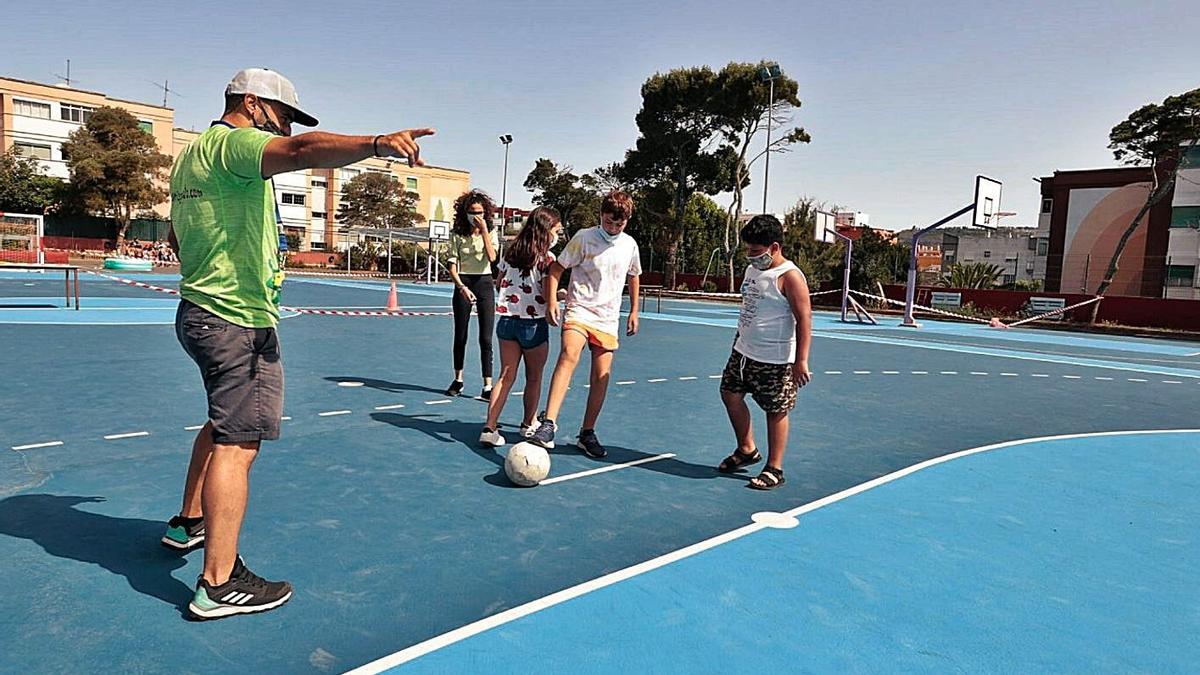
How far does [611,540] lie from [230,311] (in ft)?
7.00

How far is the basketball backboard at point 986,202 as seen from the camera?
23.2m

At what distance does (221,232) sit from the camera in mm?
2971

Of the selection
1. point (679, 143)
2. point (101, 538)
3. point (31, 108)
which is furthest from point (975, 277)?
point (31, 108)

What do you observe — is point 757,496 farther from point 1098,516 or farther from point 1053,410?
point 1053,410

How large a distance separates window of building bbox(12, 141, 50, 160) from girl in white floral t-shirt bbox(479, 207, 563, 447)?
67.8m

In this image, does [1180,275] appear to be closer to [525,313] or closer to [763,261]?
[763,261]

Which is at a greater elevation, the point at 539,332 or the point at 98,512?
the point at 539,332

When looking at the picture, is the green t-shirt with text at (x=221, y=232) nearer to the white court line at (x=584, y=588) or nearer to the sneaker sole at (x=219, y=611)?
the sneaker sole at (x=219, y=611)

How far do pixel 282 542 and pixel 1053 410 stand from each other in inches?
319

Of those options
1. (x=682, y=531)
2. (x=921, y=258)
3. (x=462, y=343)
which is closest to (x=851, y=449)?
(x=682, y=531)

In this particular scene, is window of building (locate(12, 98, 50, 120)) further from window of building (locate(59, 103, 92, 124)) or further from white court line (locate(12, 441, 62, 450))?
white court line (locate(12, 441, 62, 450))

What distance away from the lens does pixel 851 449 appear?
618cm

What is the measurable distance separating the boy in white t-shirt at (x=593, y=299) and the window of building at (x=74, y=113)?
70.2 m

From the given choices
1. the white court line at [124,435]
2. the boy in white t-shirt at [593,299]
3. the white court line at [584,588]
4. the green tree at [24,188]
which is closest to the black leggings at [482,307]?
the boy in white t-shirt at [593,299]
